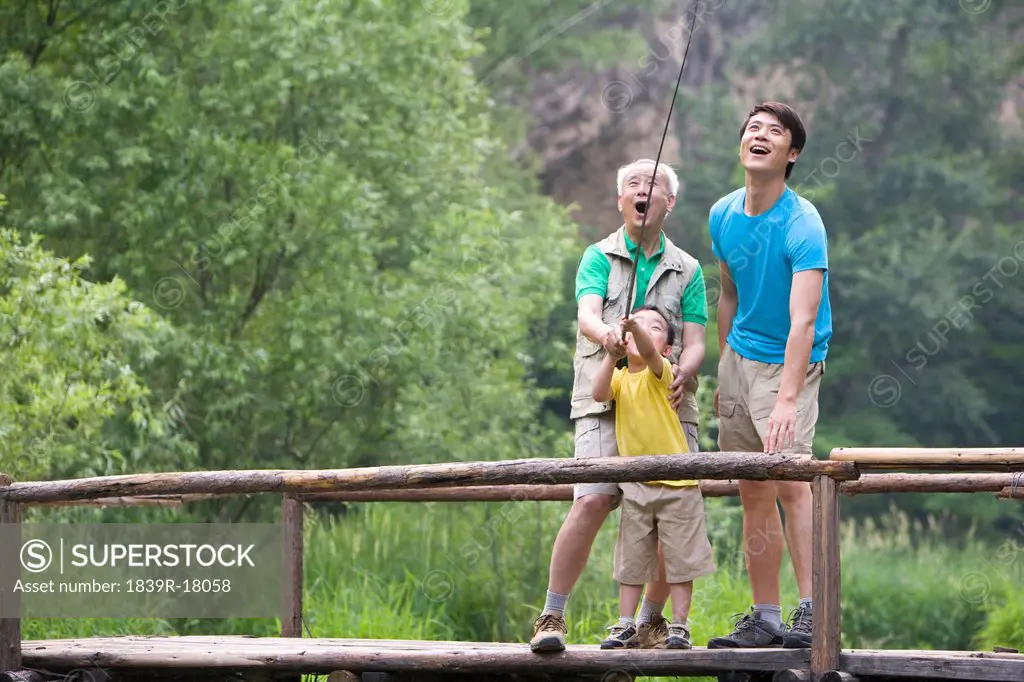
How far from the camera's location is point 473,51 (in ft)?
53.0

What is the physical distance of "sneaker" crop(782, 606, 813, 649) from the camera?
5.00 m

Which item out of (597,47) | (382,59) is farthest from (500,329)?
(597,47)

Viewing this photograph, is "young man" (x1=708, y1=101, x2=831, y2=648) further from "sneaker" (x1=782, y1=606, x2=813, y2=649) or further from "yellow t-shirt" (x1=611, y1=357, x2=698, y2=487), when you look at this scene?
"yellow t-shirt" (x1=611, y1=357, x2=698, y2=487)

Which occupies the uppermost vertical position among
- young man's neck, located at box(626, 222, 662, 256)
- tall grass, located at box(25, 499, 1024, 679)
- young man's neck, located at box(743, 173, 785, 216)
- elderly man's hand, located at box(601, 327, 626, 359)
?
young man's neck, located at box(743, 173, 785, 216)

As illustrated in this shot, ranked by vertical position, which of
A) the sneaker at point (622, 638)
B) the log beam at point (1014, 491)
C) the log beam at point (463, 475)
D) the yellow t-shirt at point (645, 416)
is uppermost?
the yellow t-shirt at point (645, 416)

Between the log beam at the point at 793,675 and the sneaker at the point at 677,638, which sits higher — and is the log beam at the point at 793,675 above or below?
below

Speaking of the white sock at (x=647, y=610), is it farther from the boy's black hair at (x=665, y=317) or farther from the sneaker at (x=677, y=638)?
the boy's black hair at (x=665, y=317)

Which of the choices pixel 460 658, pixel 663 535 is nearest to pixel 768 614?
pixel 663 535

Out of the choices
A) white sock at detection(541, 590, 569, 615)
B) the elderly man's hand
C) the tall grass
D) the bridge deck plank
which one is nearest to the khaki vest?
the elderly man's hand

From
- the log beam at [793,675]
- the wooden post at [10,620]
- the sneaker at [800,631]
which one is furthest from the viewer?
the wooden post at [10,620]

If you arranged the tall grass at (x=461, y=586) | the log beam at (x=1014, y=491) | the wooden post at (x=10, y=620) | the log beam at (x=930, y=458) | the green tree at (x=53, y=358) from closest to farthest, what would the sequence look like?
the log beam at (x=930, y=458)
the log beam at (x=1014, y=491)
the wooden post at (x=10, y=620)
the green tree at (x=53, y=358)
the tall grass at (x=461, y=586)

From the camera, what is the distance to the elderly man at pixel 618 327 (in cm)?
517

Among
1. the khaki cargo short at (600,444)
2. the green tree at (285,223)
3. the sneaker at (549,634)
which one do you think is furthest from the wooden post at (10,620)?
the green tree at (285,223)

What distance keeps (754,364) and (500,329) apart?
9529 mm
